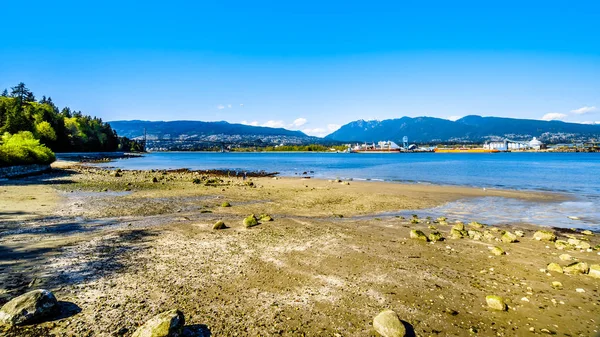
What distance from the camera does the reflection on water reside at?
64.0ft

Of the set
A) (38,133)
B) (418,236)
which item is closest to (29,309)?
(418,236)

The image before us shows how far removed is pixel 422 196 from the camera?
3048 centimetres

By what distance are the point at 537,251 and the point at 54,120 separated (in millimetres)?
130970

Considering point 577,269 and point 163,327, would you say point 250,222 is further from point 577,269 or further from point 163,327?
point 577,269

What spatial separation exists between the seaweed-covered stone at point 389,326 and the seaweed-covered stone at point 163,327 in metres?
4.36

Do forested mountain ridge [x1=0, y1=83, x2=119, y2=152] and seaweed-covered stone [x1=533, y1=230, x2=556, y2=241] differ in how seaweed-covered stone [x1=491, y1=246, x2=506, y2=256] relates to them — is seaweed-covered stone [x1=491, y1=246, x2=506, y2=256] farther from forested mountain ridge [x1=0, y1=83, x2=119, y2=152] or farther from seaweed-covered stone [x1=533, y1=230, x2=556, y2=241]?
forested mountain ridge [x1=0, y1=83, x2=119, y2=152]

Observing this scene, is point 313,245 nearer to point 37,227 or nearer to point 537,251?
point 537,251

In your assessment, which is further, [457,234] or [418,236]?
[457,234]

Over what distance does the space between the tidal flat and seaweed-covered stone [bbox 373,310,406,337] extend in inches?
8.9

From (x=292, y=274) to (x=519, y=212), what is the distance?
20.0 metres

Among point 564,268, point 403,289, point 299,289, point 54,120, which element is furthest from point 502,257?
point 54,120

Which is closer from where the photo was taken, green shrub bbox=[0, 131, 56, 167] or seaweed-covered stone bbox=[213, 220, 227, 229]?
seaweed-covered stone bbox=[213, 220, 227, 229]

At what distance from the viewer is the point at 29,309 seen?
23.2 feet

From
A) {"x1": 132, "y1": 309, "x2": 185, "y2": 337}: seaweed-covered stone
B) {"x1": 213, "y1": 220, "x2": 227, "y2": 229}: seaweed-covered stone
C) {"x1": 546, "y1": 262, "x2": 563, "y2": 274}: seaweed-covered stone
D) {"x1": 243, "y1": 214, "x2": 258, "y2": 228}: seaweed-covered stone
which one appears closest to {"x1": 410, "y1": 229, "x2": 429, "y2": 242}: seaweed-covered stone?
{"x1": 546, "y1": 262, "x2": 563, "y2": 274}: seaweed-covered stone
